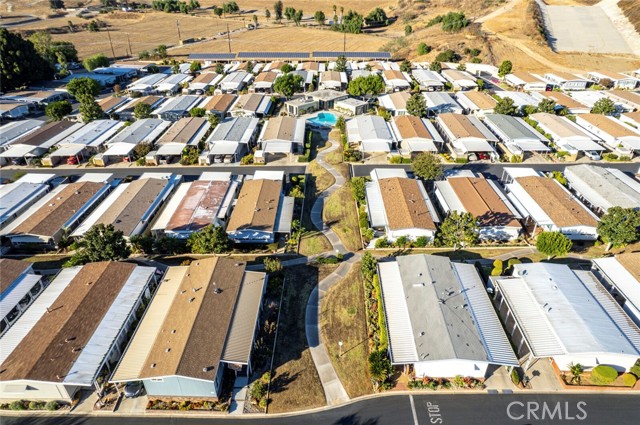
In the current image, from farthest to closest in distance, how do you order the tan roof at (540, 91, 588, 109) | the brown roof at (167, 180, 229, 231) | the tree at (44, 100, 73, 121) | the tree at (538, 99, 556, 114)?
1. the tan roof at (540, 91, 588, 109)
2. the tree at (538, 99, 556, 114)
3. the tree at (44, 100, 73, 121)
4. the brown roof at (167, 180, 229, 231)

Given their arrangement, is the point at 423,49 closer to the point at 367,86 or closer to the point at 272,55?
the point at 367,86

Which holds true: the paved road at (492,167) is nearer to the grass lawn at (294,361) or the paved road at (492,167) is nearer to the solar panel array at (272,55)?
the grass lawn at (294,361)

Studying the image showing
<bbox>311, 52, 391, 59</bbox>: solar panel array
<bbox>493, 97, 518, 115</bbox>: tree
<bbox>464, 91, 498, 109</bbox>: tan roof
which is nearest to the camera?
<bbox>493, 97, 518, 115</bbox>: tree

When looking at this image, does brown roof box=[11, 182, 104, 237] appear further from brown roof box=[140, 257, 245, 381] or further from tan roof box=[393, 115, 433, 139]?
tan roof box=[393, 115, 433, 139]

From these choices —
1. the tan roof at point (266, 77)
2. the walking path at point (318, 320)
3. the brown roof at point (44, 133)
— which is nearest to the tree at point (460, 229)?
the walking path at point (318, 320)

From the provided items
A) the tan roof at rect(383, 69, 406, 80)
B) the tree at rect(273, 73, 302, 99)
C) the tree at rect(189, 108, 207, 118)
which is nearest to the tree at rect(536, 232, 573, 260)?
the tree at rect(273, 73, 302, 99)

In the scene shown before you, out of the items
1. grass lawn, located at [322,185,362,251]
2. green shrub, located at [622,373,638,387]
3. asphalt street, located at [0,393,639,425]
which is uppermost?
grass lawn, located at [322,185,362,251]

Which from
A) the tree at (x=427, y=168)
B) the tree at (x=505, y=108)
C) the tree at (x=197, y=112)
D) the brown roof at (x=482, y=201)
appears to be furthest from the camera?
the tree at (x=197, y=112)
